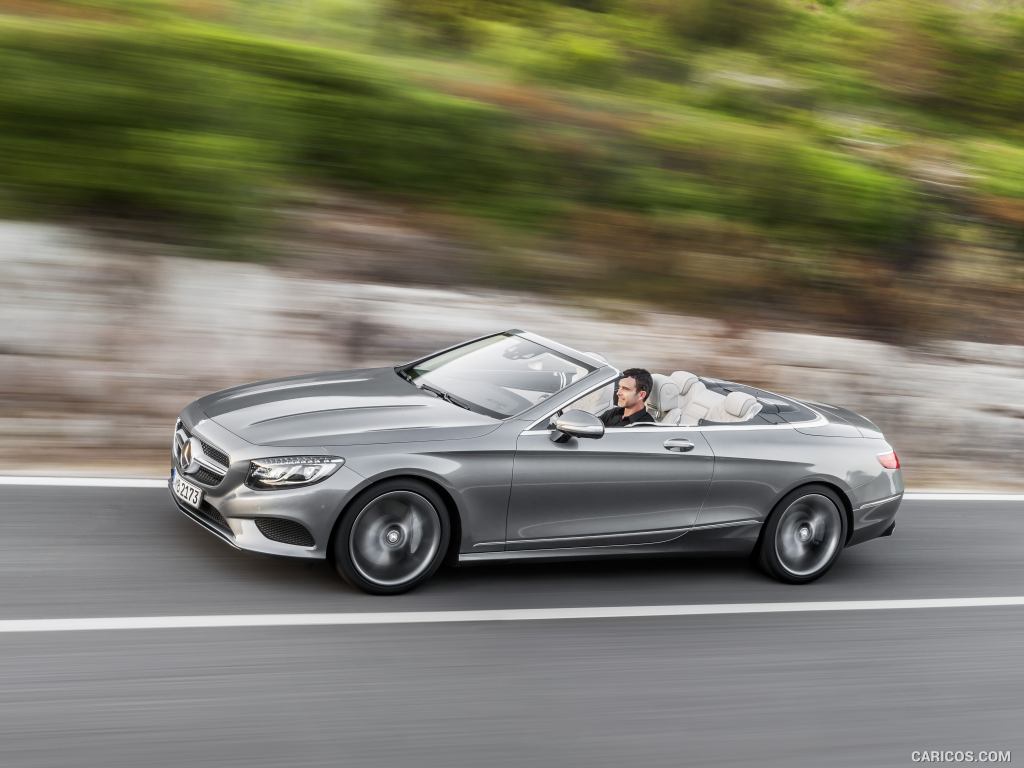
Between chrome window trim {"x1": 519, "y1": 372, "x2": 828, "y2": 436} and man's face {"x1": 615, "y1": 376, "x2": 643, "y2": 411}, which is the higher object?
man's face {"x1": 615, "y1": 376, "x2": 643, "y2": 411}

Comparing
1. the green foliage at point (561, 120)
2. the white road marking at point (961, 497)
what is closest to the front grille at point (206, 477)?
the green foliage at point (561, 120)

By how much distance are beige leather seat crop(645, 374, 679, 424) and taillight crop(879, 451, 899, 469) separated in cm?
136

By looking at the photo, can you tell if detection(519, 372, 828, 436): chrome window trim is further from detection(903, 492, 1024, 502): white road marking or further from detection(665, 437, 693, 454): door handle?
detection(903, 492, 1024, 502): white road marking

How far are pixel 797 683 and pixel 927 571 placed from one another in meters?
2.52

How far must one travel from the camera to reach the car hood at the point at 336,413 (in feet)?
19.5

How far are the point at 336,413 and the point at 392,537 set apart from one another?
0.74m

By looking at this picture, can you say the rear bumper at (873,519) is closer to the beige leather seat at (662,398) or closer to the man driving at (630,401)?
the beige leather seat at (662,398)

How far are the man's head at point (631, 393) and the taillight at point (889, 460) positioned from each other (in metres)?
1.67

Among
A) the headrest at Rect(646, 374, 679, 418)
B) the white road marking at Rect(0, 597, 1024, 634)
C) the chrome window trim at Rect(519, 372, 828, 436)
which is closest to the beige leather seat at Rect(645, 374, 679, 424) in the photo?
the headrest at Rect(646, 374, 679, 418)

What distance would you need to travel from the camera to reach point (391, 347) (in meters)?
9.91

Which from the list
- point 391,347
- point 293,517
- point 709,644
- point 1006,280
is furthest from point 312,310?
point 1006,280

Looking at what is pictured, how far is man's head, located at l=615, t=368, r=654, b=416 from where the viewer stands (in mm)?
6789

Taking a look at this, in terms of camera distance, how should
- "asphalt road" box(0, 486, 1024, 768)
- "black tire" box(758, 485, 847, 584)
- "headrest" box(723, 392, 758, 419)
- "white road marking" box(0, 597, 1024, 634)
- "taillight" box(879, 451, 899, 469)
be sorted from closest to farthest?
"asphalt road" box(0, 486, 1024, 768)
"white road marking" box(0, 597, 1024, 634)
"black tire" box(758, 485, 847, 584)
"headrest" box(723, 392, 758, 419)
"taillight" box(879, 451, 899, 469)

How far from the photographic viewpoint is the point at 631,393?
22.3 feet
